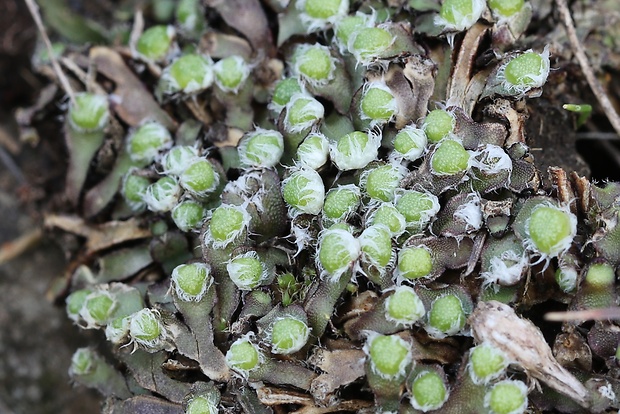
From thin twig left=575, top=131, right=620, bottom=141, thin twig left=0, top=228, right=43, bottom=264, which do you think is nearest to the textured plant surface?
thin twig left=575, top=131, right=620, bottom=141

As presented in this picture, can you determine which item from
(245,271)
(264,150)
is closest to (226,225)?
(245,271)

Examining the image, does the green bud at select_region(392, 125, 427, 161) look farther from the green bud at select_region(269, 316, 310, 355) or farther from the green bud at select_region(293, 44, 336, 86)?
the green bud at select_region(269, 316, 310, 355)

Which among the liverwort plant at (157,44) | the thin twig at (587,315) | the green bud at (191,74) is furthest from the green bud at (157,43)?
the thin twig at (587,315)

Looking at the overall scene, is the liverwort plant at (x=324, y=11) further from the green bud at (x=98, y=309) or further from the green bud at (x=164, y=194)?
the green bud at (x=98, y=309)

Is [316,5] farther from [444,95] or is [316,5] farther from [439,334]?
[439,334]

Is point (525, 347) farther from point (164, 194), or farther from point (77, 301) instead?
point (77, 301)

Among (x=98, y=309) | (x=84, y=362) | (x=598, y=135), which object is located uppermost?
(x=598, y=135)

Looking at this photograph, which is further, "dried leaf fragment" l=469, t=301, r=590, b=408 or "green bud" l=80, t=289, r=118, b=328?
"green bud" l=80, t=289, r=118, b=328
